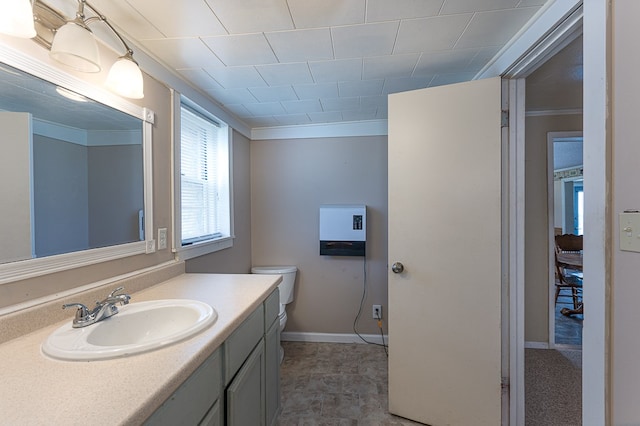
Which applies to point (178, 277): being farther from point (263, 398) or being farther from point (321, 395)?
point (321, 395)

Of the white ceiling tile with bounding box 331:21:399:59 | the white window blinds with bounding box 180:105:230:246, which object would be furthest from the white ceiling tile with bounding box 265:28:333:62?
the white window blinds with bounding box 180:105:230:246

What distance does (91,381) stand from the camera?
616 millimetres

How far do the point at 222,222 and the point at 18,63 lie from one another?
4.97 feet

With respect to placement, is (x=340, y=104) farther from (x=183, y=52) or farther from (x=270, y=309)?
(x=270, y=309)

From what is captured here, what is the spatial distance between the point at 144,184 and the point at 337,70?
1.25 m

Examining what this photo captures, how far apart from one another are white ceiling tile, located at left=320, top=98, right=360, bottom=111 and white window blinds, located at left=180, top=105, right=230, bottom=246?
89 cm

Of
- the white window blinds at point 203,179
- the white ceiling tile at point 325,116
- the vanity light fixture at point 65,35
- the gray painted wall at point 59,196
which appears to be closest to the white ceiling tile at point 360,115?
the white ceiling tile at point 325,116

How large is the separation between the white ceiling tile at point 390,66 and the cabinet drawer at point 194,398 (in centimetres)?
160

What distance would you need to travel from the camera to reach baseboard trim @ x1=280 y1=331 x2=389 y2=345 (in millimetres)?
2537

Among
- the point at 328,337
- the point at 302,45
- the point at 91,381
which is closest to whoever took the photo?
the point at 91,381

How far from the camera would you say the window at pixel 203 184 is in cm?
181

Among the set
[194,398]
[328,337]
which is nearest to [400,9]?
[194,398]

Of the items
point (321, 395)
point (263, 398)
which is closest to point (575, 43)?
point (263, 398)

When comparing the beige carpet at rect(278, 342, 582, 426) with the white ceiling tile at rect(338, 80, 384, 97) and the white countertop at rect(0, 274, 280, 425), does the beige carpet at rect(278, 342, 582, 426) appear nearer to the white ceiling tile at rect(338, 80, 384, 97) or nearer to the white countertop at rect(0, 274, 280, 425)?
the white countertop at rect(0, 274, 280, 425)
